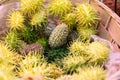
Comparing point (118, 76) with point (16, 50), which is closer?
point (118, 76)

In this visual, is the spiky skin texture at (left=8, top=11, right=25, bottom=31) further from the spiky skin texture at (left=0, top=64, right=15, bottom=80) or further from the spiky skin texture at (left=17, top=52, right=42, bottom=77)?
the spiky skin texture at (left=0, top=64, right=15, bottom=80)

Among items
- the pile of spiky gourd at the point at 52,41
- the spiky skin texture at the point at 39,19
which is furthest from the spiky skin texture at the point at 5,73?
the spiky skin texture at the point at 39,19

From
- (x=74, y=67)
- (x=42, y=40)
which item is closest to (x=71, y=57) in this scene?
(x=74, y=67)

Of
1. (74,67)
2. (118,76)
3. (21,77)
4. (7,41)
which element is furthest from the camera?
(7,41)

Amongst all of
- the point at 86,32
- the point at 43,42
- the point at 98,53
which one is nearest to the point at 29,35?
the point at 43,42

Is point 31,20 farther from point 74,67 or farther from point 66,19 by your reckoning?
point 74,67

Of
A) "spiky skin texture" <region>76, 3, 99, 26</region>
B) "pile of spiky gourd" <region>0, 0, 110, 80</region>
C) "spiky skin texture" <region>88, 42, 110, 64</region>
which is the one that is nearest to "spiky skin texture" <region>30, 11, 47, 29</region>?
A: "pile of spiky gourd" <region>0, 0, 110, 80</region>

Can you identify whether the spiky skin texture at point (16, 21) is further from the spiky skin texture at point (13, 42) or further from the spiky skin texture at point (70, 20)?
the spiky skin texture at point (70, 20)

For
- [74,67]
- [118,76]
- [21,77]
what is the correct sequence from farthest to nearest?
[74,67], [21,77], [118,76]

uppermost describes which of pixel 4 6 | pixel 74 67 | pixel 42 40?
pixel 4 6
